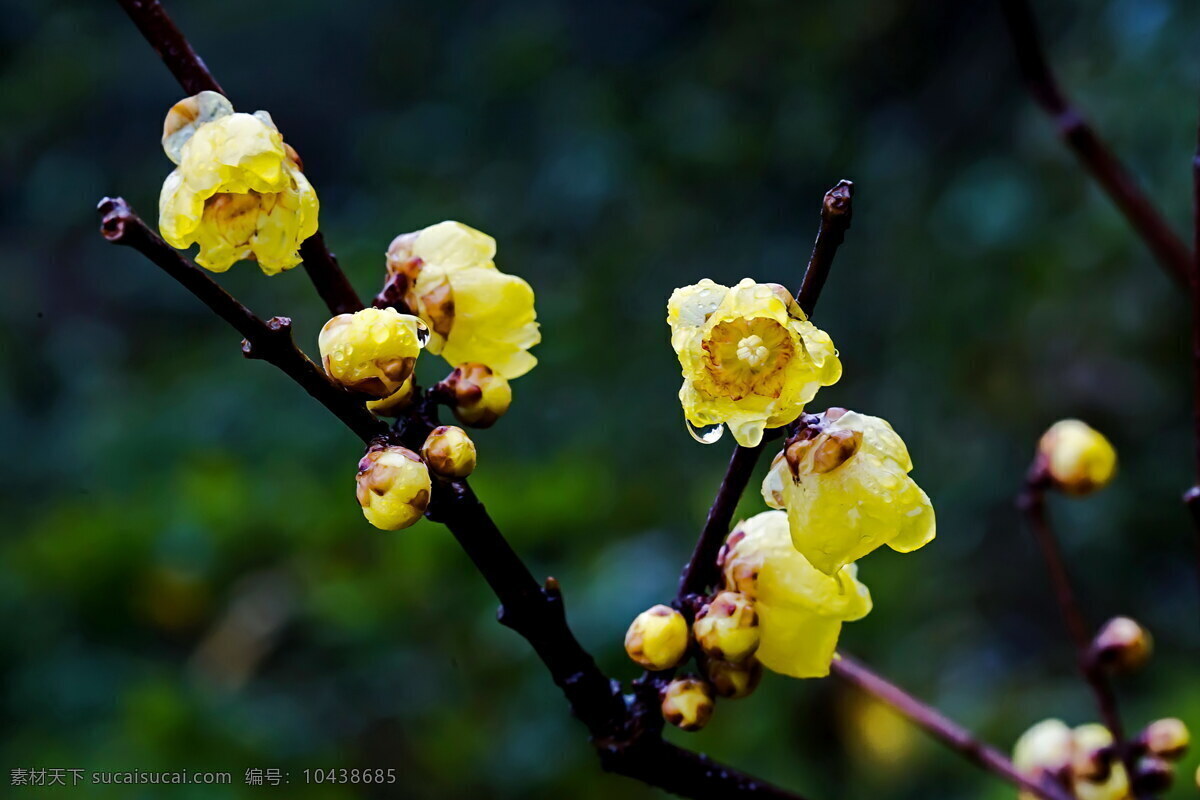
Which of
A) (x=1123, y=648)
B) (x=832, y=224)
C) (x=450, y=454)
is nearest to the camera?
(x=832, y=224)

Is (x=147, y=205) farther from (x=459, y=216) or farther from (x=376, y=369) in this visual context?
(x=376, y=369)

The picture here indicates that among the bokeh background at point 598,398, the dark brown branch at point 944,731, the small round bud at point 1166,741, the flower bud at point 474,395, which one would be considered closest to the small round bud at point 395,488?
the flower bud at point 474,395

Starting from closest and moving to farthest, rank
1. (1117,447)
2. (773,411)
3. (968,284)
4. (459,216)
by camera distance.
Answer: (773,411) → (1117,447) → (968,284) → (459,216)

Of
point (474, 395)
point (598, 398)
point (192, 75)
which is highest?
point (598, 398)

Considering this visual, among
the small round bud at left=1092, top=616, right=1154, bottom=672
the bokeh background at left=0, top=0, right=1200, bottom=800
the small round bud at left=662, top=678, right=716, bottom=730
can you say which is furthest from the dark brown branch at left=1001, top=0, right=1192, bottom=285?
the bokeh background at left=0, top=0, right=1200, bottom=800

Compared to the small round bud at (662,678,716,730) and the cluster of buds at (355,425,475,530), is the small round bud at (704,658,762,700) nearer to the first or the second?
the small round bud at (662,678,716,730)

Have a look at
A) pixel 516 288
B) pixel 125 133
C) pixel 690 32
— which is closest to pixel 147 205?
pixel 125 133

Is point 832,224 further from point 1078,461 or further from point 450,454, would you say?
point 1078,461

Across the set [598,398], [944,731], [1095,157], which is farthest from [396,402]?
[598,398]
